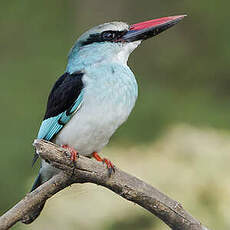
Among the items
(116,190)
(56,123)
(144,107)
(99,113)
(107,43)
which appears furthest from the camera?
(144,107)

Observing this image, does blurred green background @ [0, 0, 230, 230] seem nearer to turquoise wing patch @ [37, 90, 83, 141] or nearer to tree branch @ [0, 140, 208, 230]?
turquoise wing patch @ [37, 90, 83, 141]

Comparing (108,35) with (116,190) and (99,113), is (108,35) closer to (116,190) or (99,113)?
(99,113)

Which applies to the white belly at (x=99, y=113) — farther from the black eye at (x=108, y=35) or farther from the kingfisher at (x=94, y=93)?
the black eye at (x=108, y=35)

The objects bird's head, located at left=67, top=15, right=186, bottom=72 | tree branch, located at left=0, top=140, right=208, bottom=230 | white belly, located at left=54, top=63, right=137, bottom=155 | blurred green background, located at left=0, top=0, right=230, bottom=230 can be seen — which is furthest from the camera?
blurred green background, located at left=0, top=0, right=230, bottom=230

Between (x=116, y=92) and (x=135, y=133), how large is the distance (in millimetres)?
2394

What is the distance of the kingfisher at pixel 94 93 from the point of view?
11.0ft

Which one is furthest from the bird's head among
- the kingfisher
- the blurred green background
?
the blurred green background

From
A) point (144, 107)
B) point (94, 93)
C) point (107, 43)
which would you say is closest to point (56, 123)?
point (94, 93)

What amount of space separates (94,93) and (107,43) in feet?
1.20

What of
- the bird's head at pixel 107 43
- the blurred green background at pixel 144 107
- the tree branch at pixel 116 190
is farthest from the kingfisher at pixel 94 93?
the blurred green background at pixel 144 107

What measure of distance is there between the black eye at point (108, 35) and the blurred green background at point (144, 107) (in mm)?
1062

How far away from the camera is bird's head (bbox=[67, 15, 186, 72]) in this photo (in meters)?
3.57

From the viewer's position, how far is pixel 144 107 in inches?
247

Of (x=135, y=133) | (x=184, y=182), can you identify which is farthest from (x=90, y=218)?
(x=135, y=133)
